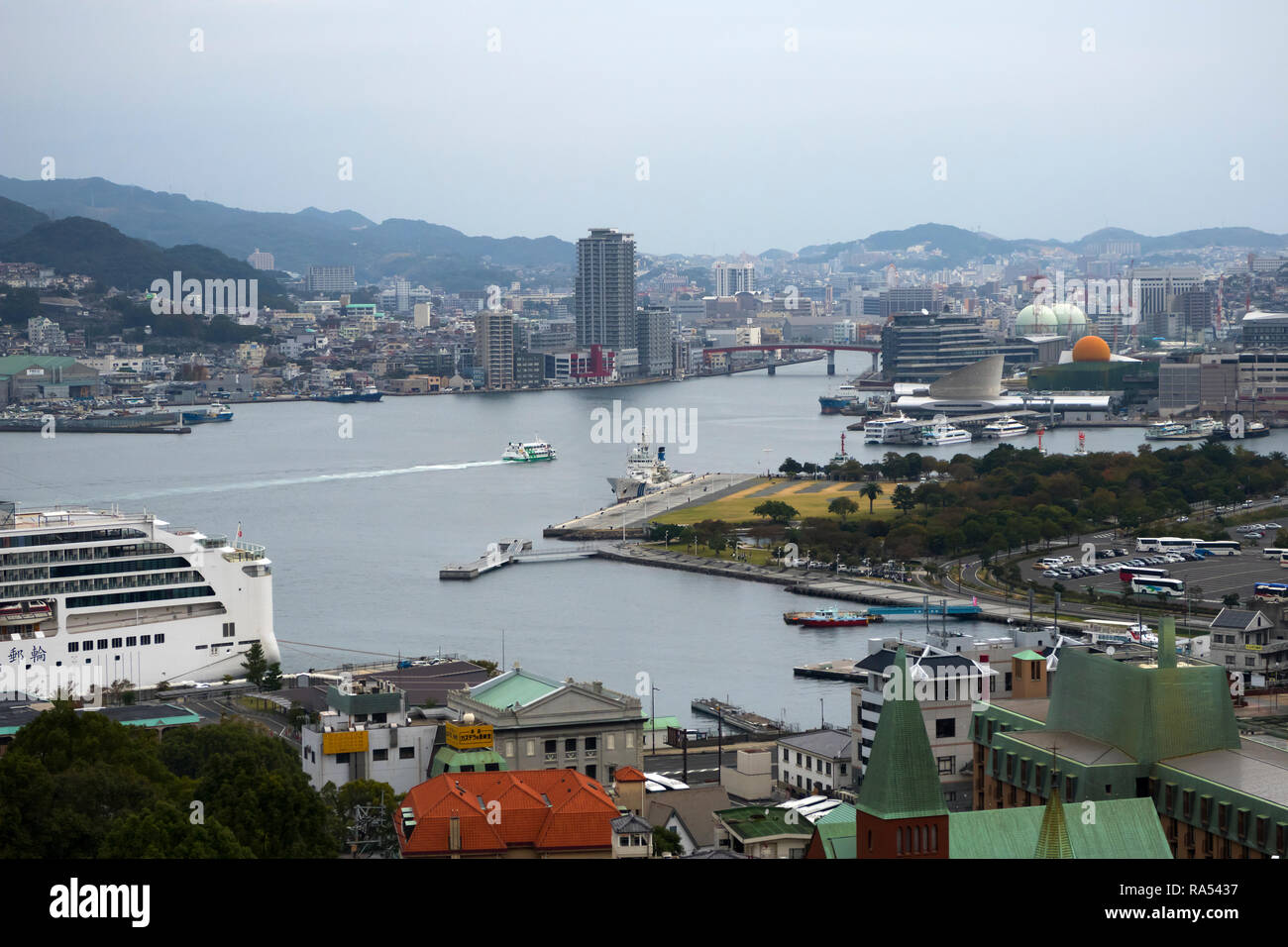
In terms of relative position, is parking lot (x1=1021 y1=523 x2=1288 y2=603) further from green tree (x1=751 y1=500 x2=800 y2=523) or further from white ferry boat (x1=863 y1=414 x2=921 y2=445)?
white ferry boat (x1=863 y1=414 x2=921 y2=445)

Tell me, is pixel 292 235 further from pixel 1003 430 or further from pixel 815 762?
A: pixel 815 762

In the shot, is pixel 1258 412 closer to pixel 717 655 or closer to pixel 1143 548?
pixel 1143 548

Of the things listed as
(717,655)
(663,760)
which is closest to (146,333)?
(717,655)

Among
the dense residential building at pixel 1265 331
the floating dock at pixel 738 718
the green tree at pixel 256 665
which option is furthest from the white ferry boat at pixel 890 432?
the green tree at pixel 256 665

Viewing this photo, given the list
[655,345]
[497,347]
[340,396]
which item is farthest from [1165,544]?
[655,345]

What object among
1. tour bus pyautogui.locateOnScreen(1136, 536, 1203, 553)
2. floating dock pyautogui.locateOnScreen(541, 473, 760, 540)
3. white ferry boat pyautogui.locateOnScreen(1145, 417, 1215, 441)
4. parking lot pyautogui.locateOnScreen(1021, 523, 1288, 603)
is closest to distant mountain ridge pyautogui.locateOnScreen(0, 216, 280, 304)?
white ferry boat pyautogui.locateOnScreen(1145, 417, 1215, 441)
